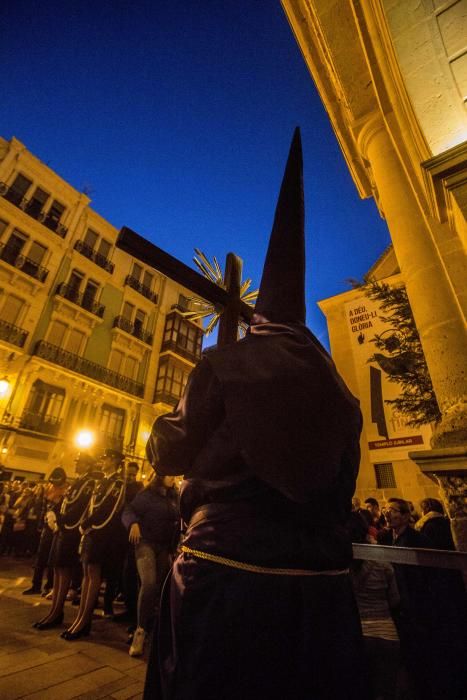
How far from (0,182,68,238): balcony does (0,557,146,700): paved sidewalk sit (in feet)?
68.4

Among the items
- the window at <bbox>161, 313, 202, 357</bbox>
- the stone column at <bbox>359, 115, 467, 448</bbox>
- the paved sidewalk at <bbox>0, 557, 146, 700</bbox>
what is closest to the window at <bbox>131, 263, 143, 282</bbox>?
the window at <bbox>161, 313, 202, 357</bbox>

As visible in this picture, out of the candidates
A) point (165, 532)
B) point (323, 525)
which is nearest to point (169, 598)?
point (323, 525)

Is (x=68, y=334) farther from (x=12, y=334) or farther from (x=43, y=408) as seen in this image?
(x=43, y=408)

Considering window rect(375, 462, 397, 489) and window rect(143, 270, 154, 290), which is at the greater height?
window rect(143, 270, 154, 290)

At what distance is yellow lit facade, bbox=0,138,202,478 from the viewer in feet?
54.7

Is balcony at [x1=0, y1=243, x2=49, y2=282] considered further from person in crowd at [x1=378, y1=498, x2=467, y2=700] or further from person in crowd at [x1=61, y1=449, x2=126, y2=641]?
person in crowd at [x1=378, y1=498, x2=467, y2=700]

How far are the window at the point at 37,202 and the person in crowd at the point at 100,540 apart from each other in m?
20.2

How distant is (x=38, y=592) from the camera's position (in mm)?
5418

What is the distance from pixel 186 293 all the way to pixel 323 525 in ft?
91.1

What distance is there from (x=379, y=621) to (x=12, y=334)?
756 inches

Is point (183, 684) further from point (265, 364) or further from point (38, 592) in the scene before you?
point (38, 592)

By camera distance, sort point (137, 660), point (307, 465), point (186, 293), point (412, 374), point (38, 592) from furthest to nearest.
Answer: point (186, 293)
point (412, 374)
point (38, 592)
point (137, 660)
point (307, 465)

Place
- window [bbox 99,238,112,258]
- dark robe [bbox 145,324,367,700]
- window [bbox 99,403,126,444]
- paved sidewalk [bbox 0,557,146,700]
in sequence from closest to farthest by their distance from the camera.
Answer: dark robe [bbox 145,324,367,700], paved sidewalk [bbox 0,557,146,700], window [bbox 99,403,126,444], window [bbox 99,238,112,258]

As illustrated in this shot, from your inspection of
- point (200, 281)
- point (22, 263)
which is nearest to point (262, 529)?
point (200, 281)
